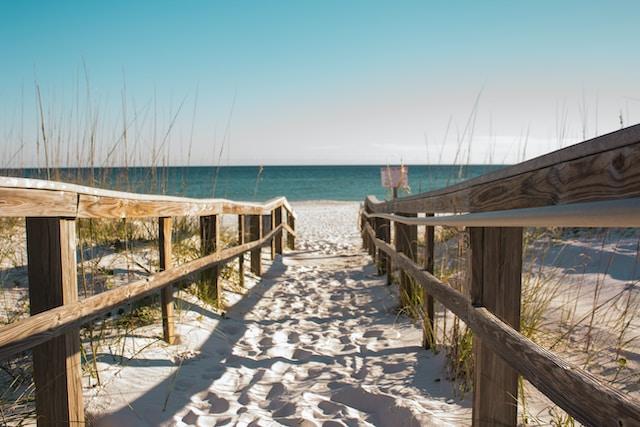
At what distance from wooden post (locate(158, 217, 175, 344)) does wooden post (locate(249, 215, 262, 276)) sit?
3110mm

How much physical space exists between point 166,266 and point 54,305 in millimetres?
1319

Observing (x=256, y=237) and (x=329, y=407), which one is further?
(x=256, y=237)

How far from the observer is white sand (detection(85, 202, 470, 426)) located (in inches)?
94.3

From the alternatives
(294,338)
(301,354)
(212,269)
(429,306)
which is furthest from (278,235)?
(429,306)

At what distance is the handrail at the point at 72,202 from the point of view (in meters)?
1.66

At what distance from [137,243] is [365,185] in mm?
46828

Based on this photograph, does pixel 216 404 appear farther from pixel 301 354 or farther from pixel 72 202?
pixel 72 202

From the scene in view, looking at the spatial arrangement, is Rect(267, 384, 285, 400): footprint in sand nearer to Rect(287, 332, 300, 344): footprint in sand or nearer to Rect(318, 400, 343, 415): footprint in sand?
Rect(318, 400, 343, 415): footprint in sand

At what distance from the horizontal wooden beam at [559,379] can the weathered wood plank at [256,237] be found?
4.66 metres

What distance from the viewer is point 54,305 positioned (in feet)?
6.34

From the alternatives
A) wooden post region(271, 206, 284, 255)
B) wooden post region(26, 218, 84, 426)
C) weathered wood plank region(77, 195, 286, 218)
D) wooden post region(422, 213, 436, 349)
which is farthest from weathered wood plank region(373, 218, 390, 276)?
wooden post region(26, 218, 84, 426)

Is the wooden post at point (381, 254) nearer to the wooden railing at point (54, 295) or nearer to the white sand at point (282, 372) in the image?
the white sand at point (282, 372)

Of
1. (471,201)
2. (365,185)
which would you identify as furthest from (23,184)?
(365,185)

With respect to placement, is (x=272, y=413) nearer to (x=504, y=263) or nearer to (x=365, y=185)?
(x=504, y=263)
